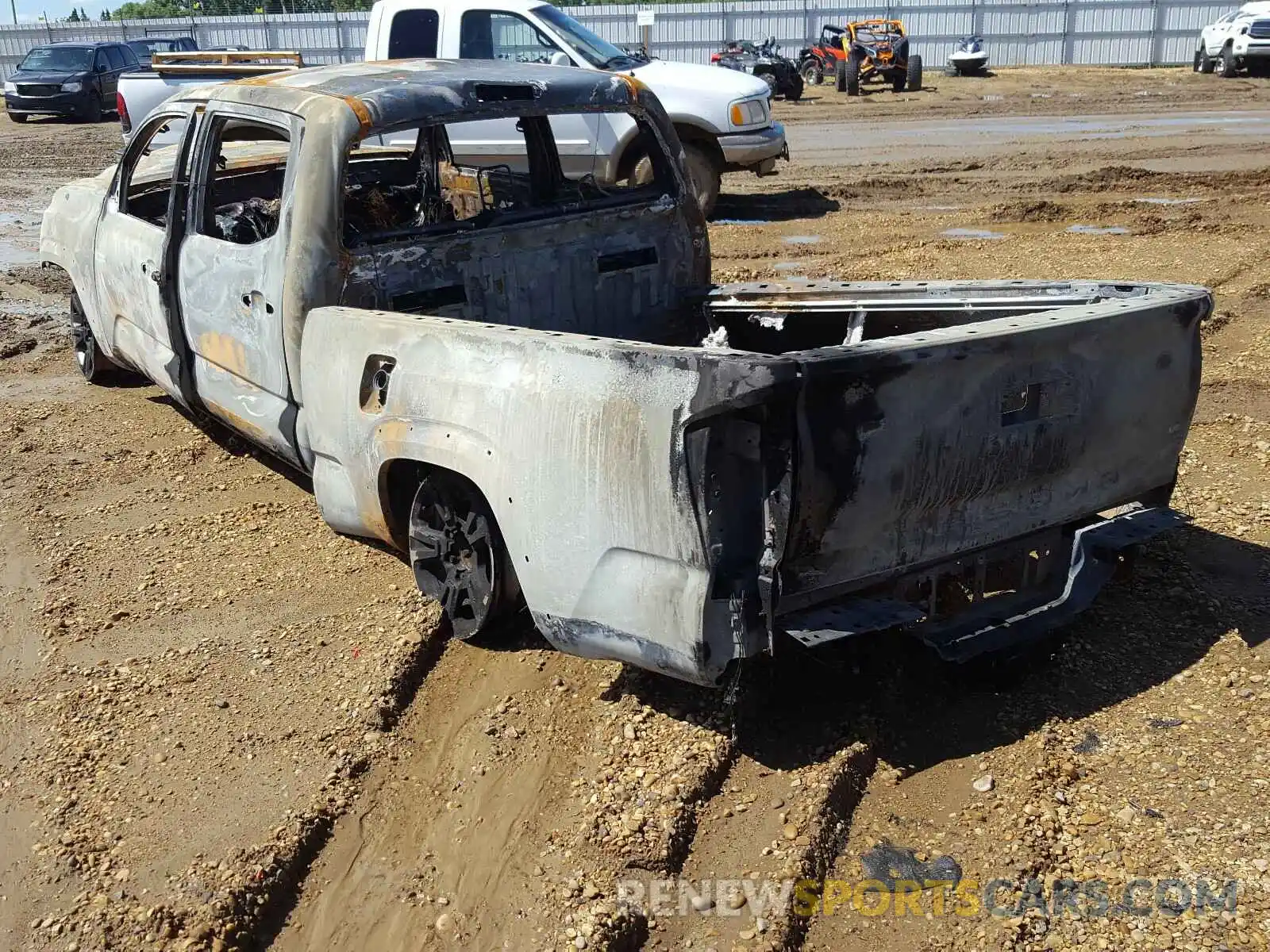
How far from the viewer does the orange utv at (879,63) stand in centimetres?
2531

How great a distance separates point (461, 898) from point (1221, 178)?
1233cm

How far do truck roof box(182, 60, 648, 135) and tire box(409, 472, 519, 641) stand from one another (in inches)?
57.0

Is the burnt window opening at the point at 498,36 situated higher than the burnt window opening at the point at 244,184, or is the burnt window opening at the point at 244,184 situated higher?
the burnt window opening at the point at 498,36

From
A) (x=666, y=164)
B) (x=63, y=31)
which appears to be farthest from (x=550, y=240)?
(x=63, y=31)

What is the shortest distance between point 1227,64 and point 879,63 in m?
7.26

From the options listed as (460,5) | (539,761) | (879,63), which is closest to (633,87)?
(539,761)

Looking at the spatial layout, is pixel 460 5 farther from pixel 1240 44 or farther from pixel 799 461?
pixel 1240 44

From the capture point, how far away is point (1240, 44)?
77.9 feet

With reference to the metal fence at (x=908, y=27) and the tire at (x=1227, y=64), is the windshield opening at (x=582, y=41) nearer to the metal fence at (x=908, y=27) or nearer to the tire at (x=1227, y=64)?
the tire at (x=1227, y=64)

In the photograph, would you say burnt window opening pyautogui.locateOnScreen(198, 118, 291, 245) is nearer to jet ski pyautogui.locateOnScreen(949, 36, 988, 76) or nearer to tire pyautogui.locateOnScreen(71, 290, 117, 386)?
tire pyautogui.locateOnScreen(71, 290, 117, 386)

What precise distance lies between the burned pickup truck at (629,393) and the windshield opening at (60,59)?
73.3ft

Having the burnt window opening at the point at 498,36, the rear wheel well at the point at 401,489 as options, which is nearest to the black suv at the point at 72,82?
the burnt window opening at the point at 498,36

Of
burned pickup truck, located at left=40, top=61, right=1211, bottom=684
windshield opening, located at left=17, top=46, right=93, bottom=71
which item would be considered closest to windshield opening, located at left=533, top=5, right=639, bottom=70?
burned pickup truck, located at left=40, top=61, right=1211, bottom=684

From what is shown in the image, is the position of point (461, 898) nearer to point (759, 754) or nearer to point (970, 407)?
point (759, 754)
